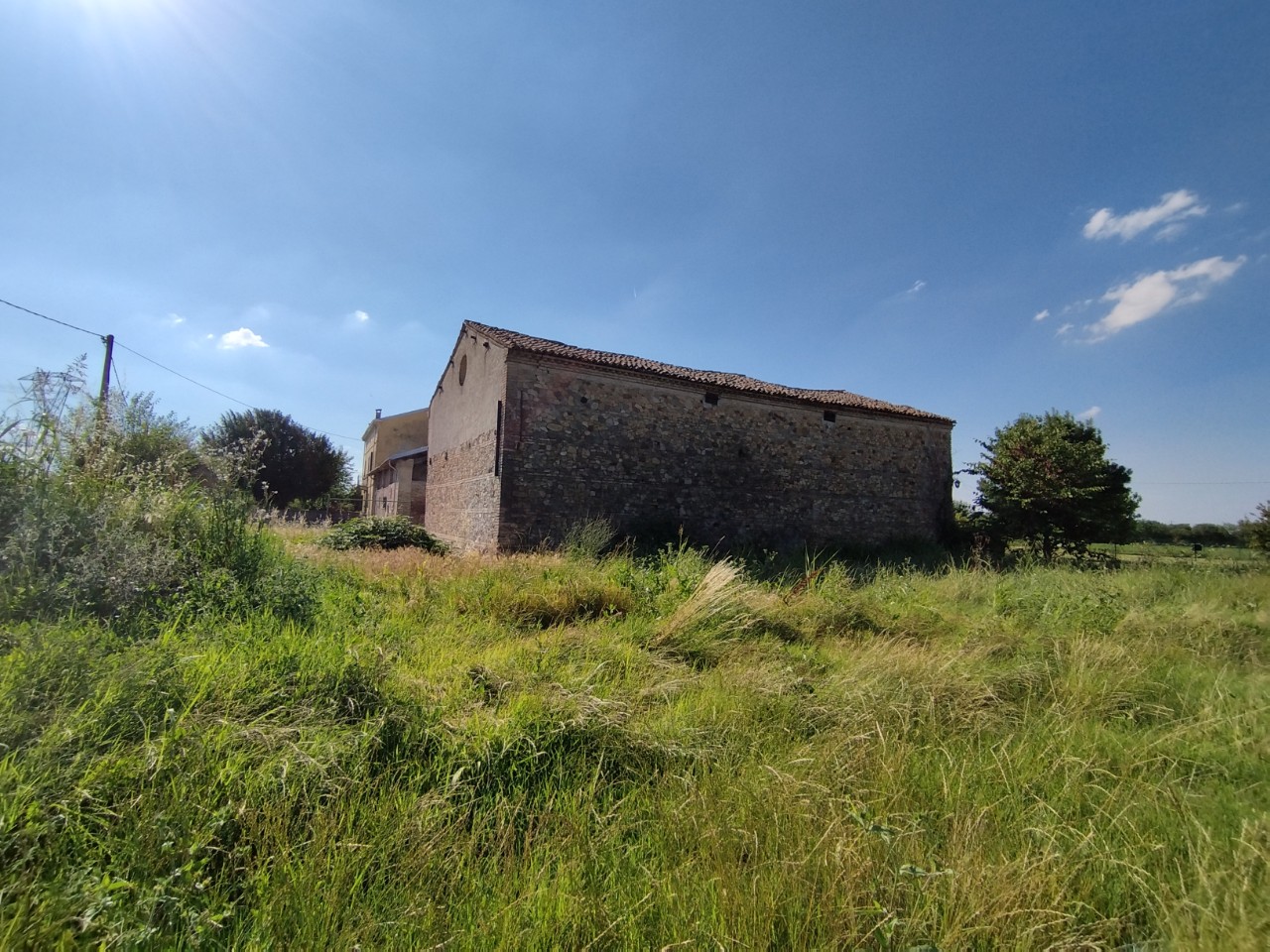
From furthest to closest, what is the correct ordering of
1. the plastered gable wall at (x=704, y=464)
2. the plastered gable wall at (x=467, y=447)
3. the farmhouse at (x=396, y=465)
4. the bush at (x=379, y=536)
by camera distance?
the farmhouse at (x=396, y=465) < the plastered gable wall at (x=467, y=447) < the plastered gable wall at (x=704, y=464) < the bush at (x=379, y=536)

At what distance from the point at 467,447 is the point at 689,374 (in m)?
6.43

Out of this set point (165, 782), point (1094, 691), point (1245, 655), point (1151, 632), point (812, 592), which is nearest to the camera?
point (165, 782)

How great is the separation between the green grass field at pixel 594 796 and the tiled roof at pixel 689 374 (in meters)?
9.20

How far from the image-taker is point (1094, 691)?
4352mm

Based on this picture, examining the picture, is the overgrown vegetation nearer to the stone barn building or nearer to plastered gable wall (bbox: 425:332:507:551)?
the stone barn building

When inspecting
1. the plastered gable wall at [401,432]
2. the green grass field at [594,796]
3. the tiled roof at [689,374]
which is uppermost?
the plastered gable wall at [401,432]

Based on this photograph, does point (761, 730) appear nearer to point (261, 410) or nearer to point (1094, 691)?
point (1094, 691)

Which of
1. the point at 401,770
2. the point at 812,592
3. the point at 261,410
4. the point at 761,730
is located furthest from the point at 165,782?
the point at 261,410

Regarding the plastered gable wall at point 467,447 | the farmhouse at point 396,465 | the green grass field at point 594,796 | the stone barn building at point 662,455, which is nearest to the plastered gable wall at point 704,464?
the stone barn building at point 662,455

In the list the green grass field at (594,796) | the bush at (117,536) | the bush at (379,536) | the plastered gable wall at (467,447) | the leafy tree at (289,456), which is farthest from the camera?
the leafy tree at (289,456)

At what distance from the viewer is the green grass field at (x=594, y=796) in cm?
188

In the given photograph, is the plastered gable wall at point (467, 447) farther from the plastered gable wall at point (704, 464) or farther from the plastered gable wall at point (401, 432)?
the plastered gable wall at point (401, 432)

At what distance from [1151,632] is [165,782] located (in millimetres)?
8877

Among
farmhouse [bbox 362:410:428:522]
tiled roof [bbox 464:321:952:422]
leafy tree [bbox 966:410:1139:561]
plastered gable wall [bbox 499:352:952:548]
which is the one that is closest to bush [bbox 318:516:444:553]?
plastered gable wall [bbox 499:352:952:548]
